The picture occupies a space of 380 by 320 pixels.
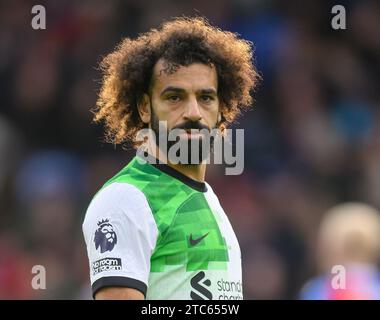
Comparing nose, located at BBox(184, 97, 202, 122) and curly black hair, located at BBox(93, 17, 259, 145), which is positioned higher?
curly black hair, located at BBox(93, 17, 259, 145)

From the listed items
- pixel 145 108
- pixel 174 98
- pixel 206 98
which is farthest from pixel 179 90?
pixel 145 108

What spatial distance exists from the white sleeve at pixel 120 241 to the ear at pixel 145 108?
2.12 feet

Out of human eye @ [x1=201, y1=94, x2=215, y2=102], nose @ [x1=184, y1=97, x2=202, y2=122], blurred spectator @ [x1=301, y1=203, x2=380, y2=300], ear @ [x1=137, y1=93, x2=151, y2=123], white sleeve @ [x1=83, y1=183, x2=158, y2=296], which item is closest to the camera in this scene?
white sleeve @ [x1=83, y1=183, x2=158, y2=296]

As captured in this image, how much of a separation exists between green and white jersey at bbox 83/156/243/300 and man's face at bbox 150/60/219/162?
23 cm

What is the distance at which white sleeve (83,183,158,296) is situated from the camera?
4480 millimetres

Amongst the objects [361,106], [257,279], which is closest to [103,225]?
[257,279]

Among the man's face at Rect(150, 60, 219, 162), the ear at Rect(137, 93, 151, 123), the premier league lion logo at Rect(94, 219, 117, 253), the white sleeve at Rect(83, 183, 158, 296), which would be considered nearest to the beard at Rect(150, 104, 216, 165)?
the man's face at Rect(150, 60, 219, 162)

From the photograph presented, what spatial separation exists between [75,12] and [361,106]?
3.29 metres

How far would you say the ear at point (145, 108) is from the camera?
5.14 meters

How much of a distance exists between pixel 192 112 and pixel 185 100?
8cm

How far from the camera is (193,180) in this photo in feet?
16.4

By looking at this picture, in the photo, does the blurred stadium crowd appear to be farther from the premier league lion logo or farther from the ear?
the premier league lion logo

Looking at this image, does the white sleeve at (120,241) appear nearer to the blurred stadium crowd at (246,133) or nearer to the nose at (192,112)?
the nose at (192,112)
